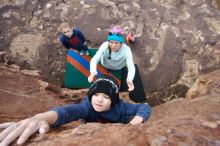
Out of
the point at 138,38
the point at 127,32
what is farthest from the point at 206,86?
the point at 127,32

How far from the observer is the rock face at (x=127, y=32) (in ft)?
17.7

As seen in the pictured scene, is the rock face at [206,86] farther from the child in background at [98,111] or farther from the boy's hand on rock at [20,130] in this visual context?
the boy's hand on rock at [20,130]

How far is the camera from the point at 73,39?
4.83 metres

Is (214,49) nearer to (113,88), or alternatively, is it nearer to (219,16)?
(219,16)

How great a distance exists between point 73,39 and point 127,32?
1.10 meters

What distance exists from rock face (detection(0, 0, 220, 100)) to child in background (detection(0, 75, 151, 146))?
2737mm

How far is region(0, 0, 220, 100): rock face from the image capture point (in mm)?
5391

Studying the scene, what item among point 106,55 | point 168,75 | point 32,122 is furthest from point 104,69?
point 32,122

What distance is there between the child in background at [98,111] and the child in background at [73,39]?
225 centimetres

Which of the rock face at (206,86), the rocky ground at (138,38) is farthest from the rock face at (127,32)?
the rock face at (206,86)

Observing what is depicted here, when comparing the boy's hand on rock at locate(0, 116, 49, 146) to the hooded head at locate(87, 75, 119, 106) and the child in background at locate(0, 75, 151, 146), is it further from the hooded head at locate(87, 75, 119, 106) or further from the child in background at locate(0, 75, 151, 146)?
the hooded head at locate(87, 75, 119, 106)

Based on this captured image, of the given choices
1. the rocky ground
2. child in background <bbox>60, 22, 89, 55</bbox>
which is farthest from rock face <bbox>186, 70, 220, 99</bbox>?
child in background <bbox>60, 22, 89, 55</bbox>

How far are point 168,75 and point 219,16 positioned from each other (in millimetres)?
1434

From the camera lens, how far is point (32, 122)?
1.95 meters
